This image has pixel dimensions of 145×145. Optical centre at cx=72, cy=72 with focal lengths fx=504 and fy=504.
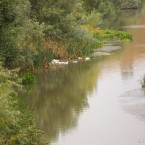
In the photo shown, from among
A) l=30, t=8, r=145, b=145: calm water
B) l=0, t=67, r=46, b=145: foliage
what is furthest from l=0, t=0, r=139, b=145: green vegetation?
l=30, t=8, r=145, b=145: calm water

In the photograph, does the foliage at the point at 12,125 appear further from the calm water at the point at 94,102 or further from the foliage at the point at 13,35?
the foliage at the point at 13,35

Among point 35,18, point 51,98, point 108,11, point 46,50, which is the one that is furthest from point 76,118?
point 108,11

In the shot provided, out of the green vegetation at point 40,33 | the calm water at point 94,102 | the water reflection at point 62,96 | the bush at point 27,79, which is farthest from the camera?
the green vegetation at point 40,33

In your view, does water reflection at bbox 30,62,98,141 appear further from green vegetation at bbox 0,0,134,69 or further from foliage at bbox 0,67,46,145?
foliage at bbox 0,67,46,145

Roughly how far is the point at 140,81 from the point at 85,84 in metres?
2.82

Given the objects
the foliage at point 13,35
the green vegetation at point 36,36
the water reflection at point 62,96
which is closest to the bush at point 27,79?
the green vegetation at point 36,36

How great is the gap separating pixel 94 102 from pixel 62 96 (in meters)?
2.13

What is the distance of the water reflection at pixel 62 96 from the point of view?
1878 centimetres

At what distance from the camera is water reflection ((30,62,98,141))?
18.8 meters

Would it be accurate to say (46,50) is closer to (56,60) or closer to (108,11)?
(56,60)

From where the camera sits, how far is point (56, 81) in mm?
27234

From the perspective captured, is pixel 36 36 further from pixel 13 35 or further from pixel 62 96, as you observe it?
pixel 62 96

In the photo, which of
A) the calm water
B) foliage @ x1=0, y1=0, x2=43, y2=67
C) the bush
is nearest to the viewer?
the calm water

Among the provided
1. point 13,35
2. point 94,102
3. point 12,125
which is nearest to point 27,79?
point 13,35
